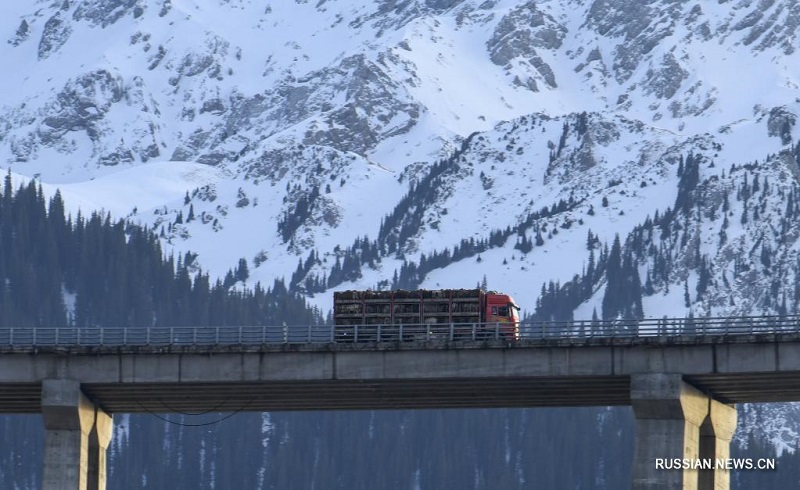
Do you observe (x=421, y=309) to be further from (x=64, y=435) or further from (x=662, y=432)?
(x=64, y=435)

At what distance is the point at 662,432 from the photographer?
366 feet

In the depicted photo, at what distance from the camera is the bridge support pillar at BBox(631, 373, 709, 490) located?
110 metres

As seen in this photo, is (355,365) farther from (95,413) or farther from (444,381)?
(95,413)

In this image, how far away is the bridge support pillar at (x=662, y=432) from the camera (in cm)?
11012

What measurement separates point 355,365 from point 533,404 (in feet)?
43.6

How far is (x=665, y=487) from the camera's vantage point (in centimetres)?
11019

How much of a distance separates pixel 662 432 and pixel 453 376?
11280 millimetres

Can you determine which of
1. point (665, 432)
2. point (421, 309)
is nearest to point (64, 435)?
point (421, 309)

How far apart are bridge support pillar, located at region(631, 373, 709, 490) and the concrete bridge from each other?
72 mm

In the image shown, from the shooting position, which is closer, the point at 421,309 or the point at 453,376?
the point at 453,376
